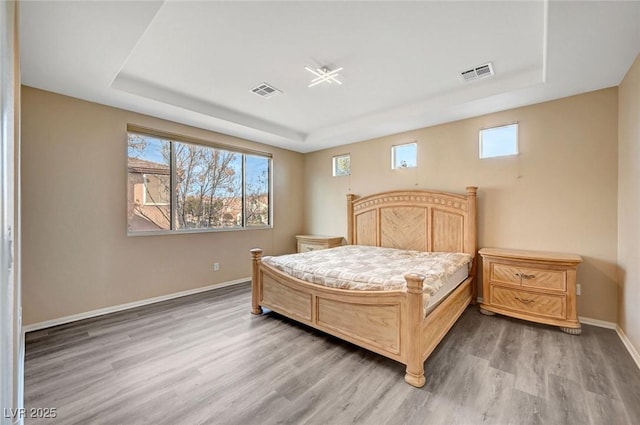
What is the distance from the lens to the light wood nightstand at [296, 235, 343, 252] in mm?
5082

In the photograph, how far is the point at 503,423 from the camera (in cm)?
163

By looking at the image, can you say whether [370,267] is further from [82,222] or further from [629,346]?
[82,222]

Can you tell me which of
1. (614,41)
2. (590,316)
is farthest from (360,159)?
(590,316)

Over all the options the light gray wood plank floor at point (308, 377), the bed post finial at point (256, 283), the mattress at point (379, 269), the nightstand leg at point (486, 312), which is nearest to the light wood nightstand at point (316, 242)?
the mattress at point (379, 269)

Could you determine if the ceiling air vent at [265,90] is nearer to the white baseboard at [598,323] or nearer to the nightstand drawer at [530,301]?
the nightstand drawer at [530,301]

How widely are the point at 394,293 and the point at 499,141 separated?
2926mm

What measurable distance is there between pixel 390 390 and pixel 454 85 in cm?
329

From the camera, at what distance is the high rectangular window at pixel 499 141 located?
359cm

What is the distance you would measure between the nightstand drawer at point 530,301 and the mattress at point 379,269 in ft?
1.40

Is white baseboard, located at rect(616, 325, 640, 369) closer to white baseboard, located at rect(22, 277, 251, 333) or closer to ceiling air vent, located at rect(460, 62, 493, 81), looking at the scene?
ceiling air vent, located at rect(460, 62, 493, 81)

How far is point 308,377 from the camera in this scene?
210 cm

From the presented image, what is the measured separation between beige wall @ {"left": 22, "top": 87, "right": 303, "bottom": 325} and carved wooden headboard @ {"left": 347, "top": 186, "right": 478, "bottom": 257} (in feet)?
9.58

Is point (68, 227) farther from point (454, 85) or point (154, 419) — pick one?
point (454, 85)

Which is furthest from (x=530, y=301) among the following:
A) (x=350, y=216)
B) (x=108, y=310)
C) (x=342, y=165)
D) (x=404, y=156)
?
(x=108, y=310)
